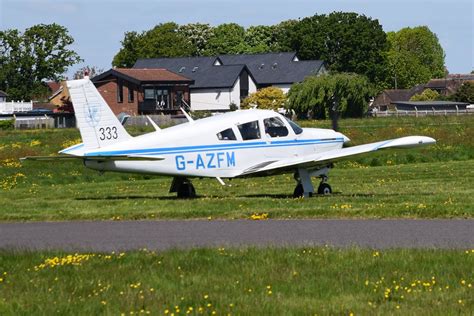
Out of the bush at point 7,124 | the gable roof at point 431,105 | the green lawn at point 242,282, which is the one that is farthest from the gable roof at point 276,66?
the green lawn at point 242,282

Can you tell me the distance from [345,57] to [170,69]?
30.4 meters

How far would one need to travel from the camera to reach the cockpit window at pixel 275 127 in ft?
78.6

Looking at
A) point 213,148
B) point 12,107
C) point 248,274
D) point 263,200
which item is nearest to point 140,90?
point 12,107

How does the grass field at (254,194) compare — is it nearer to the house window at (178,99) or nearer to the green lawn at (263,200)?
the green lawn at (263,200)

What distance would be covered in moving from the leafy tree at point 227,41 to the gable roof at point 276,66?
137 feet

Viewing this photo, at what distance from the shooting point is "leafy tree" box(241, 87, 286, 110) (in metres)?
105

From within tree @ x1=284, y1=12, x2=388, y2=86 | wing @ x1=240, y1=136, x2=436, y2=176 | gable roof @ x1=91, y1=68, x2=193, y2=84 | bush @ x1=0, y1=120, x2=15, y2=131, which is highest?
tree @ x1=284, y1=12, x2=388, y2=86

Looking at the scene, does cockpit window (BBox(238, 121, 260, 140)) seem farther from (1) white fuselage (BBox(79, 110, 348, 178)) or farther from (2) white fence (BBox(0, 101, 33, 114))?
(2) white fence (BBox(0, 101, 33, 114))

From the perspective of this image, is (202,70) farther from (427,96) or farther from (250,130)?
(250,130)

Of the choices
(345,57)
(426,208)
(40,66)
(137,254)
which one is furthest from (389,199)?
(345,57)

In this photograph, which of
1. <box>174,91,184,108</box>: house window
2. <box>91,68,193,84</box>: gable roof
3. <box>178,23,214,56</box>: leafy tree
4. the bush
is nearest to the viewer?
the bush

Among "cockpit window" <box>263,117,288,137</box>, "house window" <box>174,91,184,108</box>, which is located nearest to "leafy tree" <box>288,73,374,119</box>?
"house window" <box>174,91,184,108</box>

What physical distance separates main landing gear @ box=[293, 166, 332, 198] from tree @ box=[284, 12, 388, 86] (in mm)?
112354

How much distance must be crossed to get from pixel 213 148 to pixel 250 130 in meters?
1.07
